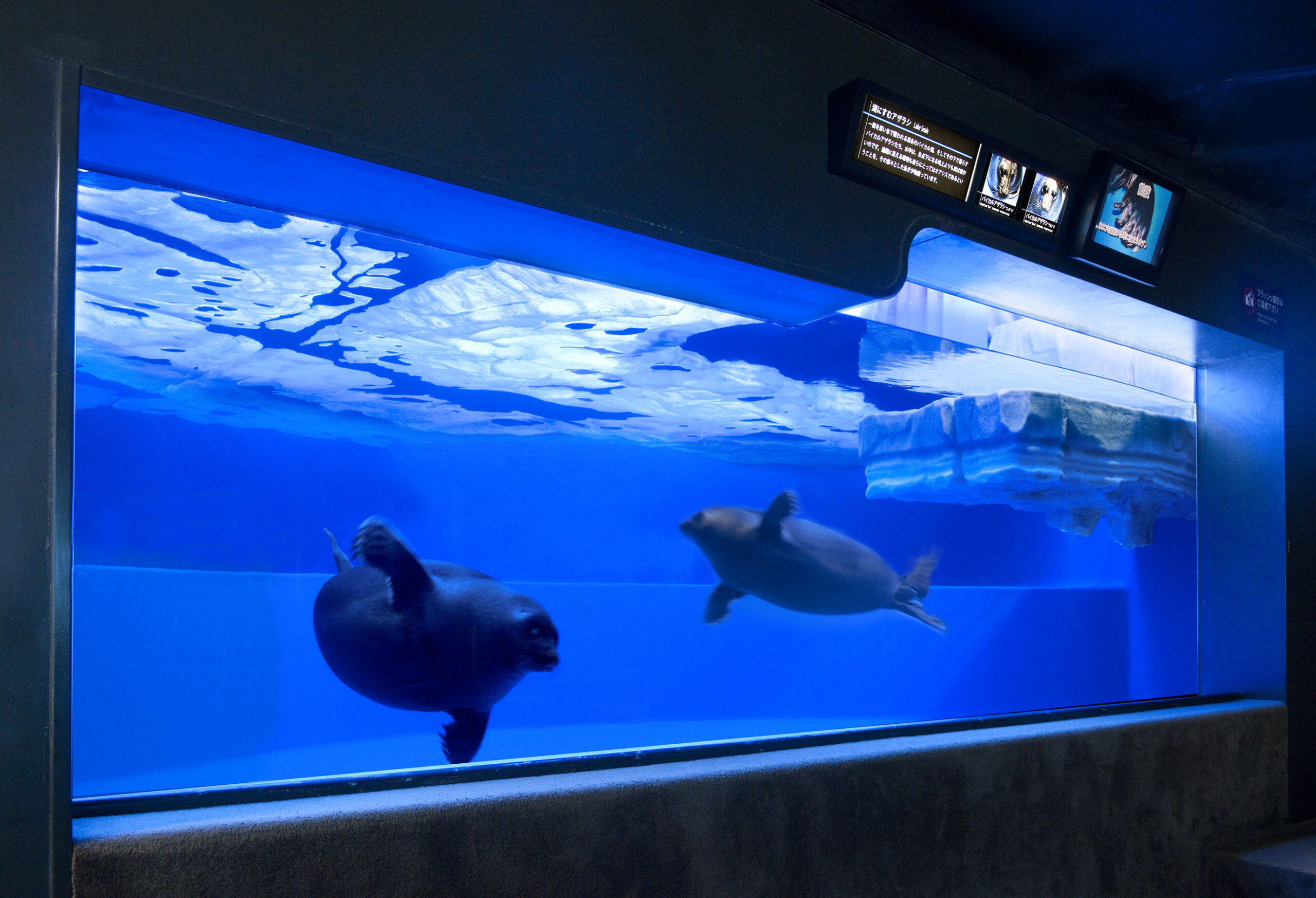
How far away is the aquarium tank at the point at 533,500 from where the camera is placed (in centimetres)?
230

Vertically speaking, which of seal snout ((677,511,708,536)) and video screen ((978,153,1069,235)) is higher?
video screen ((978,153,1069,235))

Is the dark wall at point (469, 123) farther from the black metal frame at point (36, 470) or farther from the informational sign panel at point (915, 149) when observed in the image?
the informational sign panel at point (915, 149)

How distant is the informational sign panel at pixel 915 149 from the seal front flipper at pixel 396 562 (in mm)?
1921

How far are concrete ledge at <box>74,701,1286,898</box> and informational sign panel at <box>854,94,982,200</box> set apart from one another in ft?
6.61

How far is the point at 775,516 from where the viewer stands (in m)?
3.97

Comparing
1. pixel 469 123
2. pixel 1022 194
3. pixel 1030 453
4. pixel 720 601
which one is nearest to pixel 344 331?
pixel 469 123

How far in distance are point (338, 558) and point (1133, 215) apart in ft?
11.5

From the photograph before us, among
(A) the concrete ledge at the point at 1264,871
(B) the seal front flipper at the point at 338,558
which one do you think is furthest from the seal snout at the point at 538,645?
(A) the concrete ledge at the point at 1264,871

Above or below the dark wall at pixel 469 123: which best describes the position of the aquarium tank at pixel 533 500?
below

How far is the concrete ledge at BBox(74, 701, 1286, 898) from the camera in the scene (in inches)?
70.6

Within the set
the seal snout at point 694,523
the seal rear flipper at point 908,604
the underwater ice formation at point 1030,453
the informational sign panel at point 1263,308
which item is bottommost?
the seal rear flipper at point 908,604

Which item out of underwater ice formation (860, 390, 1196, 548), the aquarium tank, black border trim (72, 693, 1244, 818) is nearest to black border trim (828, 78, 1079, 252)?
the aquarium tank

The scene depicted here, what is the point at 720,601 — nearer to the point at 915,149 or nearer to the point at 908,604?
the point at 908,604

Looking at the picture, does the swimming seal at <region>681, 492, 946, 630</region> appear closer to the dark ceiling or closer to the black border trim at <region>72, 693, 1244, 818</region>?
the black border trim at <region>72, 693, 1244, 818</region>
